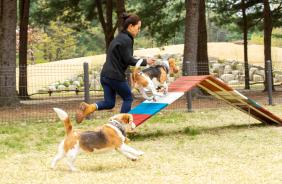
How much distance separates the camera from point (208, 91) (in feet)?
30.4

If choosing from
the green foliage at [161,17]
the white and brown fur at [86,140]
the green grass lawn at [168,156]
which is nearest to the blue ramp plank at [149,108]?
the green grass lawn at [168,156]

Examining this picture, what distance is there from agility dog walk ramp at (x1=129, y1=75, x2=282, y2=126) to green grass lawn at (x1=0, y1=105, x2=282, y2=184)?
0.90 feet

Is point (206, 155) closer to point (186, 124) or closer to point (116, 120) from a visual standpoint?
point (116, 120)

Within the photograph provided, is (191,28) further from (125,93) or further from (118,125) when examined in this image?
(118,125)

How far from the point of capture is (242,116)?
11773 millimetres

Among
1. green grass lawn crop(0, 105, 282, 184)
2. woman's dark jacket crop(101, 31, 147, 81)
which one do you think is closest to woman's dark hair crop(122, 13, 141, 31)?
woman's dark jacket crop(101, 31, 147, 81)

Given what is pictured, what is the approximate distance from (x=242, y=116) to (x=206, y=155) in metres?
5.16

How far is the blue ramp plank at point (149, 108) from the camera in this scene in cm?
808

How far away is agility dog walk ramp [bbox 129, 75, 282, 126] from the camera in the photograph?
8.14m

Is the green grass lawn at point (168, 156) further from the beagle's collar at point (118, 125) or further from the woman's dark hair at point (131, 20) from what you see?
the woman's dark hair at point (131, 20)

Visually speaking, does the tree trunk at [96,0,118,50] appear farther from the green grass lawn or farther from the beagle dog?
the beagle dog

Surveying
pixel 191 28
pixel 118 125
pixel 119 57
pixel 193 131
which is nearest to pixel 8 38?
pixel 191 28

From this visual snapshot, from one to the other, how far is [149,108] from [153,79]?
521mm

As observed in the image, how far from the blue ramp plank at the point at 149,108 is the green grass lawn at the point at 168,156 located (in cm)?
45
